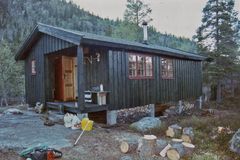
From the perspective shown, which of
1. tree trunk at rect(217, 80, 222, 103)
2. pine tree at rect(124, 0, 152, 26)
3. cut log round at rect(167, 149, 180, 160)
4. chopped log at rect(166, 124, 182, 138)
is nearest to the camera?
cut log round at rect(167, 149, 180, 160)

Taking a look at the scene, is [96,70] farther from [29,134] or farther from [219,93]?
[219,93]

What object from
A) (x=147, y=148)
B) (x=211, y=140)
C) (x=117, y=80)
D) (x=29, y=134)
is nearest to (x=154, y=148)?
(x=147, y=148)

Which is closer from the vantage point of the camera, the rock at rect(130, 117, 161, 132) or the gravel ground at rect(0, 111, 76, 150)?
the gravel ground at rect(0, 111, 76, 150)

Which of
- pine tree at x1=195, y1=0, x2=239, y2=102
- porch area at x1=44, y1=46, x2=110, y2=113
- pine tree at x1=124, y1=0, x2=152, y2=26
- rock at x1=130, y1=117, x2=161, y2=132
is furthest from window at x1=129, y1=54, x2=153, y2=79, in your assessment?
pine tree at x1=124, y1=0, x2=152, y2=26

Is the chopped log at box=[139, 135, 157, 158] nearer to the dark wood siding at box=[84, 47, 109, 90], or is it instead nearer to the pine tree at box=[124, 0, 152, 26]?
the dark wood siding at box=[84, 47, 109, 90]

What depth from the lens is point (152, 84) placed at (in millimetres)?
11438

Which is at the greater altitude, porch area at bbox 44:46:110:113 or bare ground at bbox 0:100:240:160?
porch area at bbox 44:46:110:113

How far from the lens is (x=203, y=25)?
2073 centimetres

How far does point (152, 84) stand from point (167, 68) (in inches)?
68.1

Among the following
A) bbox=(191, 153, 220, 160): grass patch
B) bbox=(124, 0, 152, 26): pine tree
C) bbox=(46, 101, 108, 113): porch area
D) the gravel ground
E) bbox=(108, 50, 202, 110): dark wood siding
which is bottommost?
bbox=(191, 153, 220, 160): grass patch

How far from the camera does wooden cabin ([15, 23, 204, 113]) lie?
888cm

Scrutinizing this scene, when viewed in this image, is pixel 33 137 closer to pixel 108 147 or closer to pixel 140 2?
pixel 108 147

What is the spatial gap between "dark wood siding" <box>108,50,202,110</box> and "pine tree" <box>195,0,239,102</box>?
4445 millimetres

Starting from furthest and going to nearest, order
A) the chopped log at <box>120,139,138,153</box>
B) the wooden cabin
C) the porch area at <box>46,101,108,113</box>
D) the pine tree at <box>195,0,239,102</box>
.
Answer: the pine tree at <box>195,0,239,102</box>
the wooden cabin
the porch area at <box>46,101,108,113</box>
the chopped log at <box>120,139,138,153</box>
